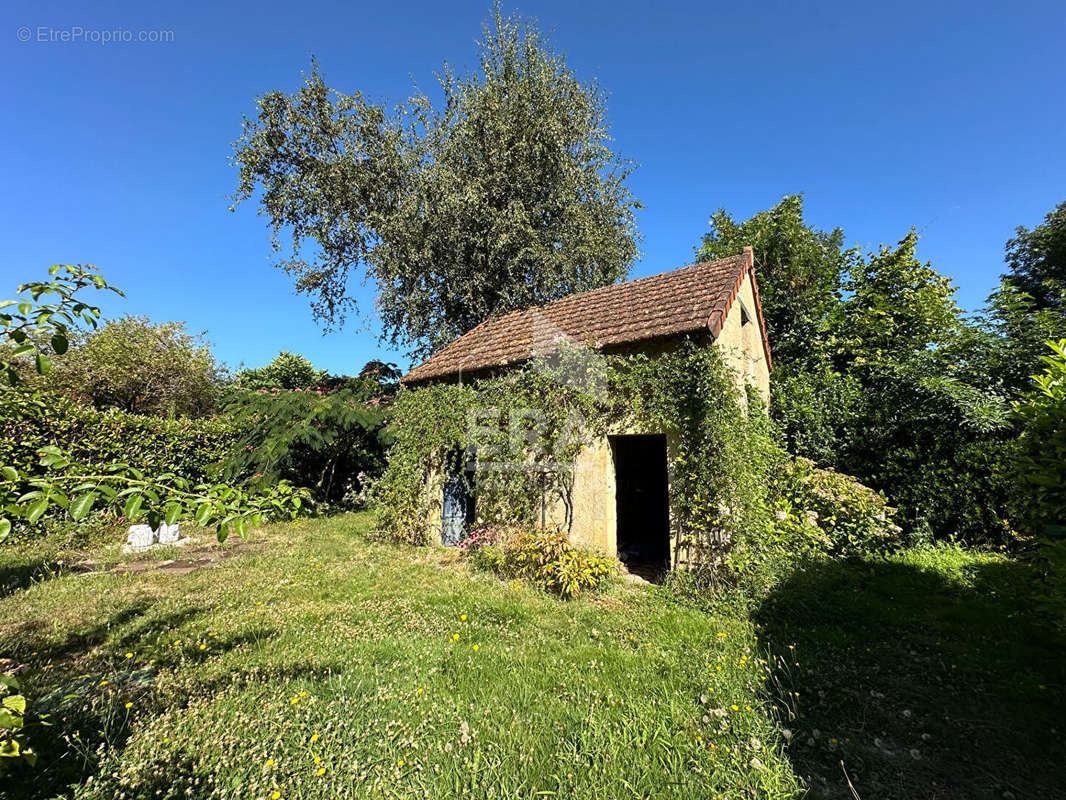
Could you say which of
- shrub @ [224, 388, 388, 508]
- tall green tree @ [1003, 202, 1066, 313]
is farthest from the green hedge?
tall green tree @ [1003, 202, 1066, 313]

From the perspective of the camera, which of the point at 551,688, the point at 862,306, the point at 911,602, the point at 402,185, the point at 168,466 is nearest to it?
the point at 551,688

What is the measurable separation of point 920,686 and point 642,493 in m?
6.68

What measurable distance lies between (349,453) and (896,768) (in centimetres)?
1314

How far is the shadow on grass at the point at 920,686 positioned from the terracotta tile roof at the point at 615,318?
4315 mm

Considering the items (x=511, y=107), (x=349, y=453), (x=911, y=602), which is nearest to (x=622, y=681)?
(x=911, y=602)

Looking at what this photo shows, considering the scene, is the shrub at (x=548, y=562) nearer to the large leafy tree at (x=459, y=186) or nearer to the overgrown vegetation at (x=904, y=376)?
the overgrown vegetation at (x=904, y=376)

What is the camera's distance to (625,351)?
763cm

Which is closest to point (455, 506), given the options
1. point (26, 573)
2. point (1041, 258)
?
point (26, 573)

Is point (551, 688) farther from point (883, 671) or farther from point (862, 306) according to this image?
point (862, 306)

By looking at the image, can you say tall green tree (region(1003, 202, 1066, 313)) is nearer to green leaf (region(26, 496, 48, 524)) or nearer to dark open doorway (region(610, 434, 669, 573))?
dark open doorway (region(610, 434, 669, 573))

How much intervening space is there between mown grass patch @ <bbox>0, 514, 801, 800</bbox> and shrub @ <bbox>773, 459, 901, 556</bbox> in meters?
3.62

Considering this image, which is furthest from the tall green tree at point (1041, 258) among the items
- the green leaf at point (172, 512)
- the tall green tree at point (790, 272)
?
the green leaf at point (172, 512)

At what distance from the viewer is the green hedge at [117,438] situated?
8.56 metres

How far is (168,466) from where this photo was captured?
10320 millimetres
